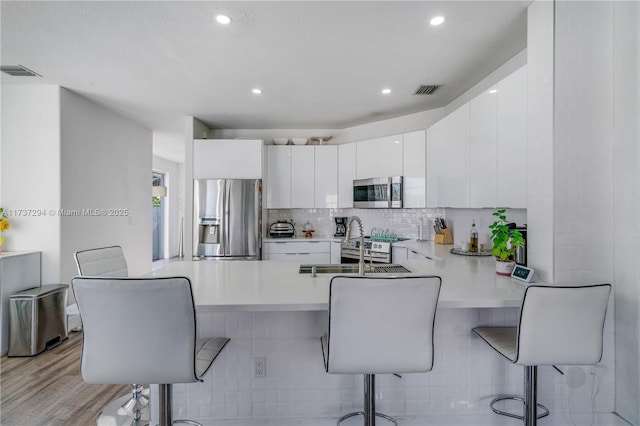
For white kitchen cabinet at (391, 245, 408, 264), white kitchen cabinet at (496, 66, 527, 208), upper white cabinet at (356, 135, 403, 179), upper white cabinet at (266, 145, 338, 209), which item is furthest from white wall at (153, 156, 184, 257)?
white kitchen cabinet at (496, 66, 527, 208)

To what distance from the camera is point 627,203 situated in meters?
1.71

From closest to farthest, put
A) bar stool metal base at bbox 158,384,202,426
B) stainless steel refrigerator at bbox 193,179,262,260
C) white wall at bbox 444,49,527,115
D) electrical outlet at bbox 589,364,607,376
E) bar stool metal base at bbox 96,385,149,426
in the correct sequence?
bar stool metal base at bbox 158,384,202,426 → electrical outlet at bbox 589,364,607,376 → bar stool metal base at bbox 96,385,149,426 → white wall at bbox 444,49,527,115 → stainless steel refrigerator at bbox 193,179,262,260

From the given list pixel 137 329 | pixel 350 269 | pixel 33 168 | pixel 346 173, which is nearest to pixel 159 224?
pixel 33 168

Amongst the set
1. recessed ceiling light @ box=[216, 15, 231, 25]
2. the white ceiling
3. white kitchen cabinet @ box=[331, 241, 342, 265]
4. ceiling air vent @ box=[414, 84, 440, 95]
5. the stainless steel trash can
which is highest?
ceiling air vent @ box=[414, 84, 440, 95]

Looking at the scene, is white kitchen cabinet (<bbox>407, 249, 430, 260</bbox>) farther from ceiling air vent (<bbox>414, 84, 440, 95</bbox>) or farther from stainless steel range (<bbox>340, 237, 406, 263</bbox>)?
ceiling air vent (<bbox>414, 84, 440, 95</bbox>)

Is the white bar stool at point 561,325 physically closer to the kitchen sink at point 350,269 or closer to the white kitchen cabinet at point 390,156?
the kitchen sink at point 350,269

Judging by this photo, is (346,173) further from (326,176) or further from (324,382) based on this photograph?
(324,382)

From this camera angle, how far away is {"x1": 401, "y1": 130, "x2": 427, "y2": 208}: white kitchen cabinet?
371 cm

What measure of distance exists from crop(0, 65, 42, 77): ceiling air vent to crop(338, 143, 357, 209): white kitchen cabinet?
3359 mm

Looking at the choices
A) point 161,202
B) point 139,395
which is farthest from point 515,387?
point 161,202

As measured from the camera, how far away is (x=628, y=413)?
1724 mm

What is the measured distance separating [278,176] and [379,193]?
1.47 meters

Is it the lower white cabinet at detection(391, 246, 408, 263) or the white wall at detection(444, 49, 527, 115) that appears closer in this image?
the white wall at detection(444, 49, 527, 115)

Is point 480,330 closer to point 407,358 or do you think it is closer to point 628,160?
point 407,358
